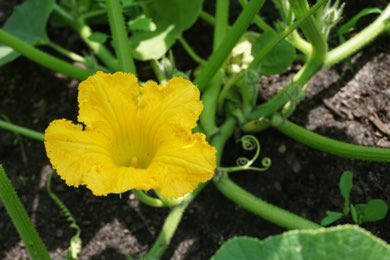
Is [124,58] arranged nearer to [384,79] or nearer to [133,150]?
[133,150]

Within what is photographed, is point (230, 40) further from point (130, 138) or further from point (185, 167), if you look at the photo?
point (185, 167)

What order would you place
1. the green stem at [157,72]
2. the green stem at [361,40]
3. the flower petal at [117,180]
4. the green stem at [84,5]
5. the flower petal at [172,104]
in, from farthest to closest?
1. the green stem at [84,5]
2. the green stem at [157,72]
3. the green stem at [361,40]
4. the flower petal at [172,104]
5. the flower petal at [117,180]

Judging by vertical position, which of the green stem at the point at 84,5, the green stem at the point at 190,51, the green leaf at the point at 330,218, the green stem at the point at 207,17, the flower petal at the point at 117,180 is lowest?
the green stem at the point at 84,5

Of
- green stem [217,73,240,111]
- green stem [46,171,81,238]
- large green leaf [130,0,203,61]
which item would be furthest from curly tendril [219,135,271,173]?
green stem [46,171,81,238]

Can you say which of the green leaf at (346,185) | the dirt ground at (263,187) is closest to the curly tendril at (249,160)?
the dirt ground at (263,187)

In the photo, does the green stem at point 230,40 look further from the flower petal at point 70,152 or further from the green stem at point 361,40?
the flower petal at point 70,152

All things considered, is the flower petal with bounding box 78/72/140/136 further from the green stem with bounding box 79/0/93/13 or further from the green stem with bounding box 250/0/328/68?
the green stem with bounding box 79/0/93/13
